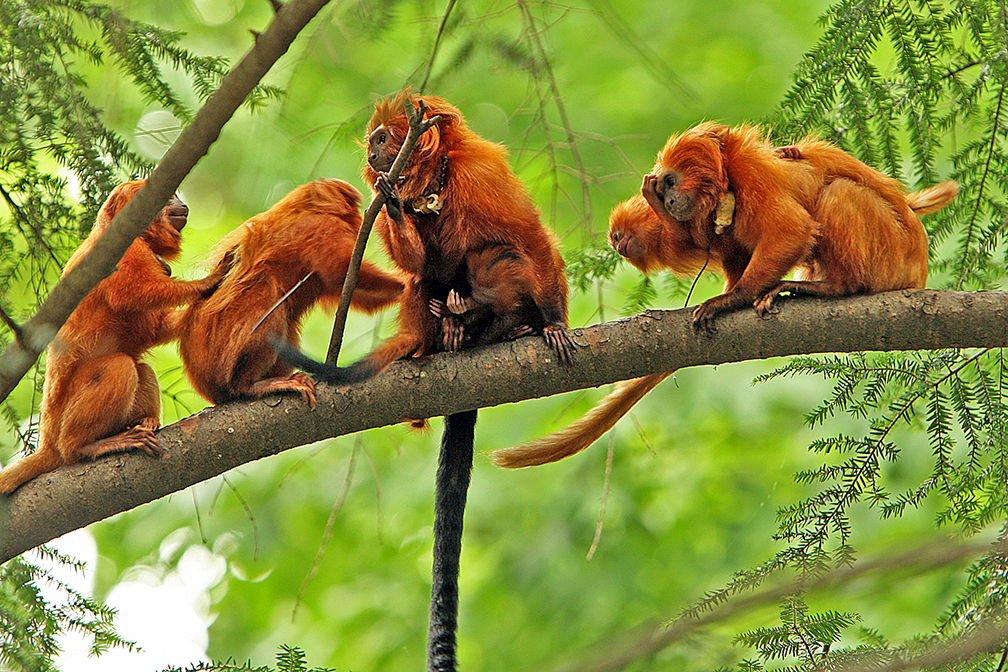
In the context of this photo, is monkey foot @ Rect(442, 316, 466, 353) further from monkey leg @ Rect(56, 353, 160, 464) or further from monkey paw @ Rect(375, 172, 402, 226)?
monkey leg @ Rect(56, 353, 160, 464)

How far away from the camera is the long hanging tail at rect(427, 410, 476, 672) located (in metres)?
2.59

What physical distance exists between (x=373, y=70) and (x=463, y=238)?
1.82 metres

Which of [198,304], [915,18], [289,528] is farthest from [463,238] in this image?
[289,528]

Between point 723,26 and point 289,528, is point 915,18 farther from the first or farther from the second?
point 289,528

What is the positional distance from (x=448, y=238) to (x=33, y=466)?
1.44 m

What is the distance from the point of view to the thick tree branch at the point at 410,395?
227 centimetres

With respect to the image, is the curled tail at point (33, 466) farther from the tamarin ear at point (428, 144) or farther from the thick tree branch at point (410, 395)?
the tamarin ear at point (428, 144)

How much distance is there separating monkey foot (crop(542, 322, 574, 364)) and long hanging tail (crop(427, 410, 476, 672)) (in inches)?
27.2

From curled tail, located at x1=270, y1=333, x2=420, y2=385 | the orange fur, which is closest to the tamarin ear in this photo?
the orange fur

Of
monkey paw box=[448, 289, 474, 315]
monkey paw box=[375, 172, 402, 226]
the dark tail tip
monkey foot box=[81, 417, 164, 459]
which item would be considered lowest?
monkey foot box=[81, 417, 164, 459]

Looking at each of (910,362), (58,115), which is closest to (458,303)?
(58,115)

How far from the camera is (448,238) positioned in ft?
8.63

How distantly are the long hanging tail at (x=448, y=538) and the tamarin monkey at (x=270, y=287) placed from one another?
0.56m

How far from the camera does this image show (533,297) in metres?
2.55
